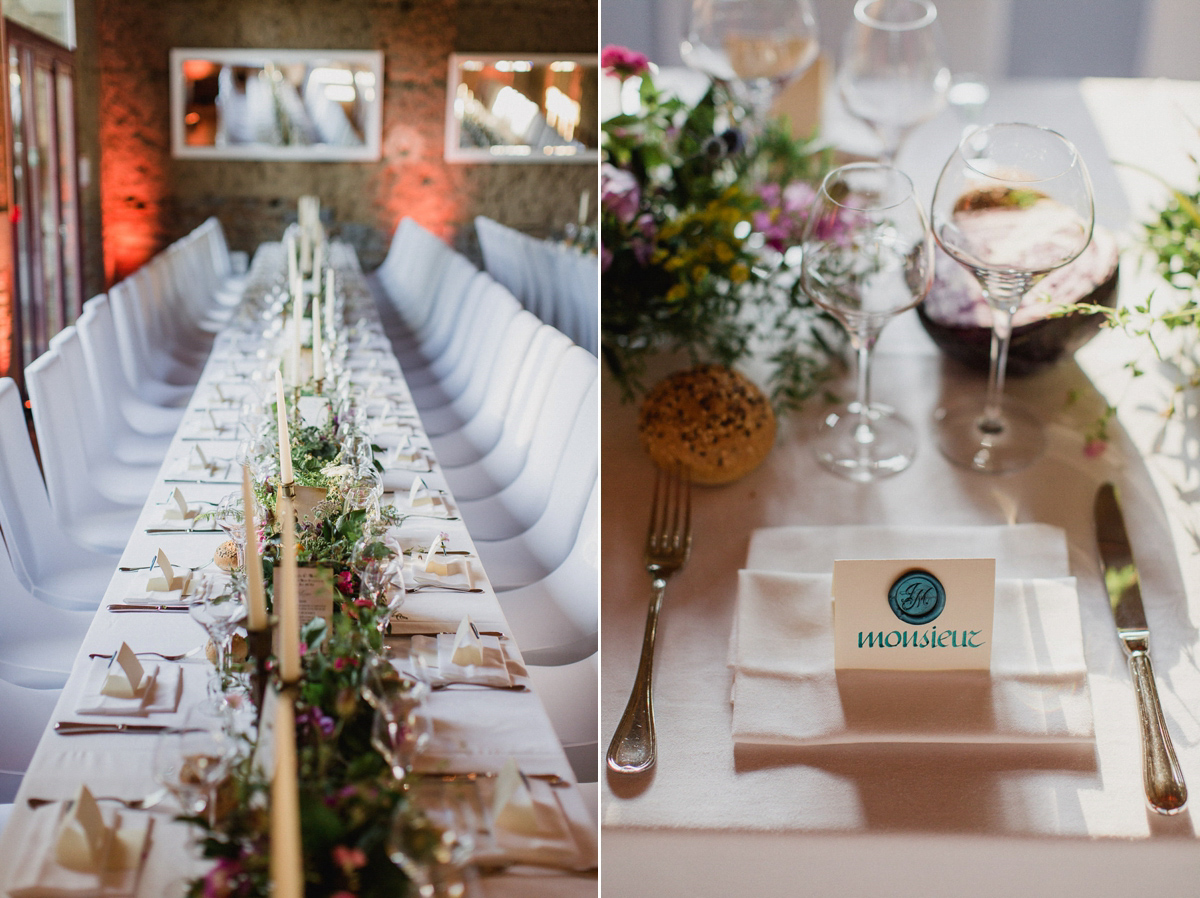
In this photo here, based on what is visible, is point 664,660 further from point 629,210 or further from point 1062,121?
point 1062,121

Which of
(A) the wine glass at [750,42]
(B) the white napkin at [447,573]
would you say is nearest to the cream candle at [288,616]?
(B) the white napkin at [447,573]

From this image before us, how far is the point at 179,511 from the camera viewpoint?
121 centimetres

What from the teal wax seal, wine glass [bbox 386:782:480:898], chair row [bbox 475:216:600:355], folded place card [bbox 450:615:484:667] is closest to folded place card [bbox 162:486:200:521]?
folded place card [bbox 450:615:484:667]

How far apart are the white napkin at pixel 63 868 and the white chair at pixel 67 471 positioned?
526 mm

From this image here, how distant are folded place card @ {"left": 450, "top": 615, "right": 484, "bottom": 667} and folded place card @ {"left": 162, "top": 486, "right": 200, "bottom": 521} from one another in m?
0.46

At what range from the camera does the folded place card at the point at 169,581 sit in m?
1.04

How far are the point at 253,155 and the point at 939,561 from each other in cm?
258

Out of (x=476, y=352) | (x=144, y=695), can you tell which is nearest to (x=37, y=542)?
(x=144, y=695)

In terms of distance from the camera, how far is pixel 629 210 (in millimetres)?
1246

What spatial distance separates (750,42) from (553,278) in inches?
122

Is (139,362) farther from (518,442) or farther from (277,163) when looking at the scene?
(277,163)

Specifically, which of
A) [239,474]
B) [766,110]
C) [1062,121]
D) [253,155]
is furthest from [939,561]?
[253,155]

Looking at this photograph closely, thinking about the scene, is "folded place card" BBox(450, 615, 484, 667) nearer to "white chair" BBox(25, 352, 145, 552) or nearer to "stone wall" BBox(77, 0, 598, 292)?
"white chair" BBox(25, 352, 145, 552)

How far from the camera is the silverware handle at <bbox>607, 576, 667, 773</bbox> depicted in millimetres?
728
